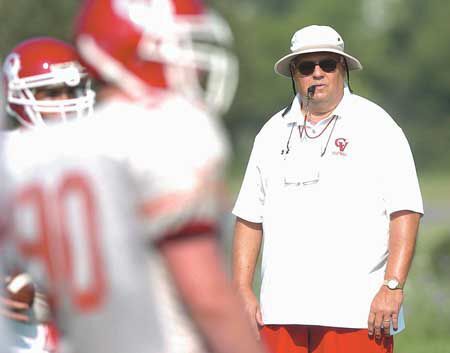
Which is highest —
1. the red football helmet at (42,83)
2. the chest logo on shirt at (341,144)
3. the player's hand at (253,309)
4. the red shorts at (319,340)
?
the red football helmet at (42,83)

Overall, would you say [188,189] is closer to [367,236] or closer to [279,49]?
[367,236]

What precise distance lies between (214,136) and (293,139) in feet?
9.47

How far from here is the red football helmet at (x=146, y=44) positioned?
2523 mm

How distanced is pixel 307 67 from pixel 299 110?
197 mm

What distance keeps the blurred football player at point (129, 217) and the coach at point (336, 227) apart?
263 centimetres

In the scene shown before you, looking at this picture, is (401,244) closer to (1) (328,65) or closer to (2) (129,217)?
(1) (328,65)

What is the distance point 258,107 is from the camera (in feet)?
173

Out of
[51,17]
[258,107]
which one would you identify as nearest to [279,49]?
[258,107]

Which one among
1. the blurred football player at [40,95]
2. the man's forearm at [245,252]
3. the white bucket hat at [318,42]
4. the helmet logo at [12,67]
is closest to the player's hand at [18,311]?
the blurred football player at [40,95]

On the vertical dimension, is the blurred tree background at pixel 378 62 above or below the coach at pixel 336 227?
below

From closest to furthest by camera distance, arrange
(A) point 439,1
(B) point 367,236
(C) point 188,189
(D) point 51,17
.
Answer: (C) point 188,189
(B) point 367,236
(D) point 51,17
(A) point 439,1

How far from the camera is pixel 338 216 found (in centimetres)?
508

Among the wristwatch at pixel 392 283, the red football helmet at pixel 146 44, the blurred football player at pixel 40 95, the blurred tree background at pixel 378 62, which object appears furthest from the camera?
the blurred tree background at pixel 378 62

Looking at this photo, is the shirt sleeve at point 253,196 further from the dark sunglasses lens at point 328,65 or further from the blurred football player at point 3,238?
the blurred football player at point 3,238
